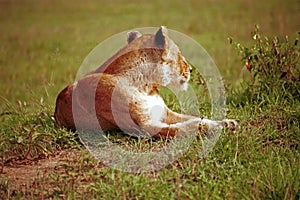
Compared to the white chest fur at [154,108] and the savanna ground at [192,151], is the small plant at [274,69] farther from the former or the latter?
the white chest fur at [154,108]

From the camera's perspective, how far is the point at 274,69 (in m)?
6.25

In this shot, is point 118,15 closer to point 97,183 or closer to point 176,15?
point 176,15

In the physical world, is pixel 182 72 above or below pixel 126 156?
above

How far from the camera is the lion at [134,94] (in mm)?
5383

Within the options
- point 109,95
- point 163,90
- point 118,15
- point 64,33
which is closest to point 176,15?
point 118,15

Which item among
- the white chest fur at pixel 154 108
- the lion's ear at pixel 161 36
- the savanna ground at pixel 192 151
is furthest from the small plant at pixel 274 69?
the white chest fur at pixel 154 108

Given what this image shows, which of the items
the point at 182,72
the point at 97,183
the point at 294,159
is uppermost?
the point at 182,72

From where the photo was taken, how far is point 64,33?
44.5ft

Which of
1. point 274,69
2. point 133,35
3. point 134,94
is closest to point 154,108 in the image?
A: point 134,94

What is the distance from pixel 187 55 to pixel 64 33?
3.68m

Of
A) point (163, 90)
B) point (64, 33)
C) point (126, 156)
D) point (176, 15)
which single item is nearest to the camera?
point (126, 156)

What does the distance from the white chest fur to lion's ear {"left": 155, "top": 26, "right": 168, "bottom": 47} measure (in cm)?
50

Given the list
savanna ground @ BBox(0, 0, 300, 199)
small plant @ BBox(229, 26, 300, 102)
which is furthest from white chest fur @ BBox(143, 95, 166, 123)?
small plant @ BBox(229, 26, 300, 102)

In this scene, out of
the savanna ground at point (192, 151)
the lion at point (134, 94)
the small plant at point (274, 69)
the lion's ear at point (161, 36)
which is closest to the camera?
the savanna ground at point (192, 151)
